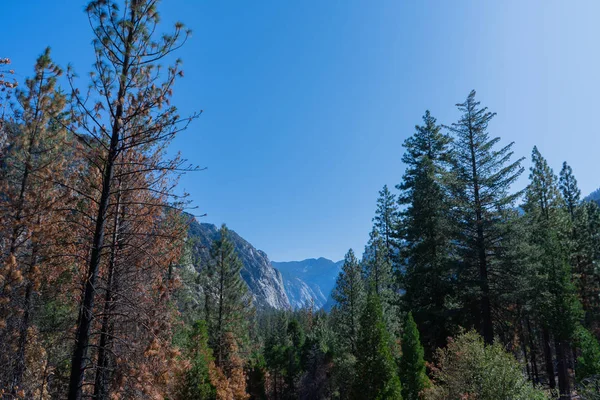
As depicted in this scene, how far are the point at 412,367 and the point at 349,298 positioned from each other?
763cm

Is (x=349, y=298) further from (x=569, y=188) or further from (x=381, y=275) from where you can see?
(x=569, y=188)

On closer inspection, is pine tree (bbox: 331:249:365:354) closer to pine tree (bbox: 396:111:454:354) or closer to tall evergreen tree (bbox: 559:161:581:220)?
pine tree (bbox: 396:111:454:354)

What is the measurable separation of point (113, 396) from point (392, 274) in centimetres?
2581

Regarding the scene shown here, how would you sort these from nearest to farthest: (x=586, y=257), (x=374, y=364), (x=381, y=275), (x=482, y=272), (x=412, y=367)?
(x=374, y=364), (x=412, y=367), (x=482, y=272), (x=381, y=275), (x=586, y=257)

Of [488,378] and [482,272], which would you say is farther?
[482,272]

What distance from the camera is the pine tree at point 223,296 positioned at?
27.0 metres

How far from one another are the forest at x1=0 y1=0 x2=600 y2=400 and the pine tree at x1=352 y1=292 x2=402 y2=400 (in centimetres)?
7

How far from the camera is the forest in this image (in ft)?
17.7

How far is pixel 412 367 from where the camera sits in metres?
17.9

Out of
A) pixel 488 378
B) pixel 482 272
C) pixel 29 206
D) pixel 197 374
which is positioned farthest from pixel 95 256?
pixel 482 272

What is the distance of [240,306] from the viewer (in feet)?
91.7

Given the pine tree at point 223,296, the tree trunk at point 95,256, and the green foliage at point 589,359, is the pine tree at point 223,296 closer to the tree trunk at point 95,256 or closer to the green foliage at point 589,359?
the green foliage at point 589,359

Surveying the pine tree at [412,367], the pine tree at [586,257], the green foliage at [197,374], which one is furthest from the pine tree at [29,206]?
the pine tree at [586,257]

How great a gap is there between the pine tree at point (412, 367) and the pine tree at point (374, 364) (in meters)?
1.02
